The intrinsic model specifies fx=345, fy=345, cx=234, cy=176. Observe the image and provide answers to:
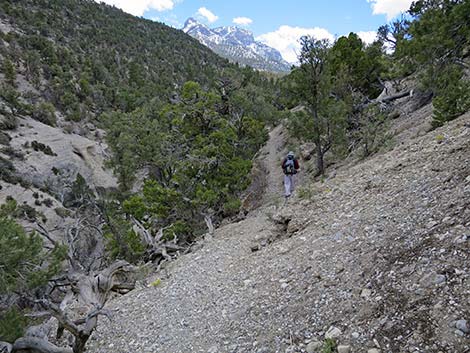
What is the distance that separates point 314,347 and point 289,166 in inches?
354

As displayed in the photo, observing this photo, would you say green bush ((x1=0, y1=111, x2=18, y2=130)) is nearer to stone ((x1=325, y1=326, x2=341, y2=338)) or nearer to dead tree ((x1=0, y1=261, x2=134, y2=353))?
dead tree ((x1=0, y1=261, x2=134, y2=353))

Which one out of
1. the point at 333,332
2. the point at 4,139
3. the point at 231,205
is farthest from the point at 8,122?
the point at 333,332

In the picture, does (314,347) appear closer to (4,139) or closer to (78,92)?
(4,139)

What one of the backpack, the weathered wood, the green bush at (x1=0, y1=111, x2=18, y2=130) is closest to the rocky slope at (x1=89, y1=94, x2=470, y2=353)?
the weathered wood

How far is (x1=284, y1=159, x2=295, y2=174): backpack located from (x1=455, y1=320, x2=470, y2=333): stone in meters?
9.67

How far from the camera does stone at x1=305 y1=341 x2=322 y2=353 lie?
481 cm

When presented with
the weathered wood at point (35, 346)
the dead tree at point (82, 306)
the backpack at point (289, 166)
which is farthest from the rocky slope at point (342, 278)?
the backpack at point (289, 166)

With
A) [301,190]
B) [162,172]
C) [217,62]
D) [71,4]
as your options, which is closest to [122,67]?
[71,4]

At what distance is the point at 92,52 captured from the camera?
62062 millimetres

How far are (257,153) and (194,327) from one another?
24202 millimetres

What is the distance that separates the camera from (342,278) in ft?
19.2

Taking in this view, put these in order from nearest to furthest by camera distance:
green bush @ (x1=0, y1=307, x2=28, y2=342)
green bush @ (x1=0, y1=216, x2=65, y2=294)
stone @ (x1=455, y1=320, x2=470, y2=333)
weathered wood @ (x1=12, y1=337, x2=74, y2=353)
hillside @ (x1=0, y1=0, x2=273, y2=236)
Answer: stone @ (x1=455, y1=320, x2=470, y2=333)
weathered wood @ (x1=12, y1=337, x2=74, y2=353)
green bush @ (x1=0, y1=307, x2=28, y2=342)
green bush @ (x1=0, y1=216, x2=65, y2=294)
hillside @ (x1=0, y1=0, x2=273, y2=236)

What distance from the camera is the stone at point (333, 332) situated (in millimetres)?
4781

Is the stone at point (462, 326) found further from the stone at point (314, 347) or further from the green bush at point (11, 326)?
the green bush at point (11, 326)
